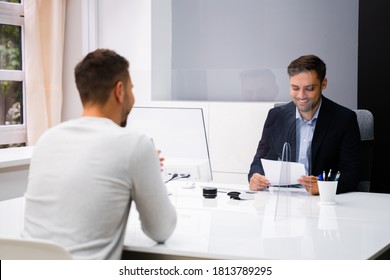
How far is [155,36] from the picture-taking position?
5.12 metres

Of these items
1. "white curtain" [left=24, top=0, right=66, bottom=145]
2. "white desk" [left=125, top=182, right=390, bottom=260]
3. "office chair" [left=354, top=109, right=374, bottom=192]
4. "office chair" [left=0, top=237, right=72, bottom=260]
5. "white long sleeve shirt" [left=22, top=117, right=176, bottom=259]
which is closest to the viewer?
"office chair" [left=0, top=237, right=72, bottom=260]

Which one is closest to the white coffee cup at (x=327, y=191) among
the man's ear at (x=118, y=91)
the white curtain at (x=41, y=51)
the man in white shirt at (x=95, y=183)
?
the man in white shirt at (x=95, y=183)

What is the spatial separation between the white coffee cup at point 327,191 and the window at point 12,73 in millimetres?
2562

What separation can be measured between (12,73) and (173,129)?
2381mm

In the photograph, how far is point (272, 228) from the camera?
2.46 m

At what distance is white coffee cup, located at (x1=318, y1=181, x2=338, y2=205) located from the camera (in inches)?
113

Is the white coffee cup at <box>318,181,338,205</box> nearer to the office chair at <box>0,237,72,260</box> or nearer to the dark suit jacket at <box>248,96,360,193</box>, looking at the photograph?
the dark suit jacket at <box>248,96,360,193</box>

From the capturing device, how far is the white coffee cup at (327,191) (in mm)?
2879

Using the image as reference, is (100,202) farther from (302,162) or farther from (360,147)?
(360,147)

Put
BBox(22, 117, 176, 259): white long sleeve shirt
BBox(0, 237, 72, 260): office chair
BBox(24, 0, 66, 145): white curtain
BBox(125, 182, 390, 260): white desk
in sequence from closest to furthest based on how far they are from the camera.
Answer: BBox(0, 237, 72, 260): office chair < BBox(22, 117, 176, 259): white long sleeve shirt < BBox(125, 182, 390, 260): white desk < BBox(24, 0, 66, 145): white curtain

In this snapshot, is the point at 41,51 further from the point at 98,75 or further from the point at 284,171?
the point at 98,75

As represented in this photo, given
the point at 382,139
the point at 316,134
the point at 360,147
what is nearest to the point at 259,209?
the point at 316,134

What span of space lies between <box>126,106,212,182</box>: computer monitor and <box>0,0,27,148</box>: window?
2.06m

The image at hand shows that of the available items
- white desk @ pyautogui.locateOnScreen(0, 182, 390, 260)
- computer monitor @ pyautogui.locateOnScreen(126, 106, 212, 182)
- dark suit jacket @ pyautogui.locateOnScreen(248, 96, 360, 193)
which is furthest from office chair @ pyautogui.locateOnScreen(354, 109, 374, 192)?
computer monitor @ pyautogui.locateOnScreen(126, 106, 212, 182)
